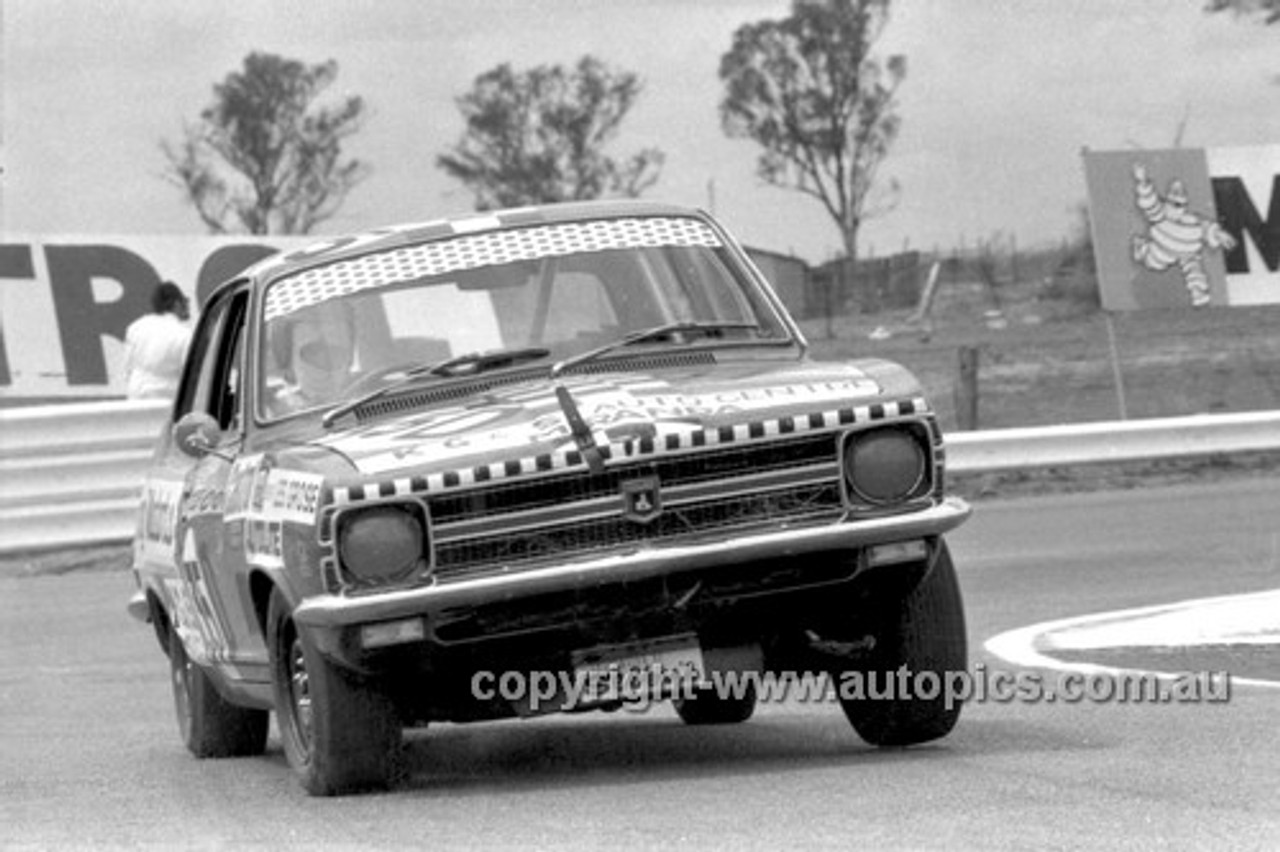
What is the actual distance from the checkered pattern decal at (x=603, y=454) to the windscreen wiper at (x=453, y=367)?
0.83 metres

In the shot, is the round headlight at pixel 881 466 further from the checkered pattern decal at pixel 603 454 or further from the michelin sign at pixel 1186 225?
the michelin sign at pixel 1186 225

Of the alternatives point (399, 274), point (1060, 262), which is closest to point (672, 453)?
point (399, 274)

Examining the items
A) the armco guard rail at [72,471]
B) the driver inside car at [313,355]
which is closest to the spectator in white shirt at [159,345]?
the armco guard rail at [72,471]

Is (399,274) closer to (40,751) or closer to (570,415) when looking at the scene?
(570,415)

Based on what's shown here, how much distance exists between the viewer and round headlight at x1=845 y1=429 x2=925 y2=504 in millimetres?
7449

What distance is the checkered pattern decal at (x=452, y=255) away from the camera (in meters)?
→ 8.52

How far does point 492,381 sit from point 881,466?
1.18m

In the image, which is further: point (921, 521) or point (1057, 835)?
point (921, 521)

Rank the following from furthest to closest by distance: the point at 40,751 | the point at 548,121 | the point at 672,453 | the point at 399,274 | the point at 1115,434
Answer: the point at 548,121
the point at 1115,434
the point at 40,751
the point at 399,274
the point at 672,453

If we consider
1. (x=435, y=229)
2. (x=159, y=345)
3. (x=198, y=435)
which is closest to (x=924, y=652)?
(x=435, y=229)

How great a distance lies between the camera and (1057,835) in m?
6.06

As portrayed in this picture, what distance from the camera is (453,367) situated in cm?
812

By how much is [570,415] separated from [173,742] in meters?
2.89

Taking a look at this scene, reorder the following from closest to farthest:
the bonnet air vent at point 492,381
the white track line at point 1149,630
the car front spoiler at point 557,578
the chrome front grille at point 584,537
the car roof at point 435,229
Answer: the car front spoiler at point 557,578, the chrome front grille at point 584,537, the bonnet air vent at point 492,381, the car roof at point 435,229, the white track line at point 1149,630
